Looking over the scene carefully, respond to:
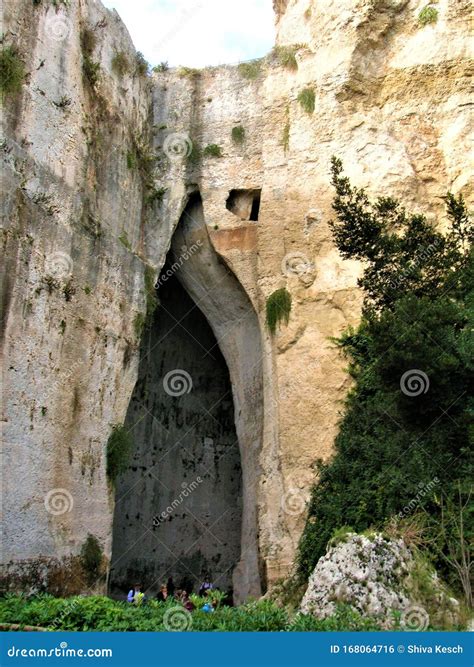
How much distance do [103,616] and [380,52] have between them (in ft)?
47.6

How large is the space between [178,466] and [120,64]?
10860mm

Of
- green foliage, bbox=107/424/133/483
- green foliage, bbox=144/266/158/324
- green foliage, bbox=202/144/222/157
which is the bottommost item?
green foliage, bbox=107/424/133/483

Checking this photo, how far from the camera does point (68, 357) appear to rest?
15.4 metres

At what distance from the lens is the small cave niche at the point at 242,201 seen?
1956 cm

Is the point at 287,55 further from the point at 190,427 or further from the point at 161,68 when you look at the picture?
the point at 190,427
